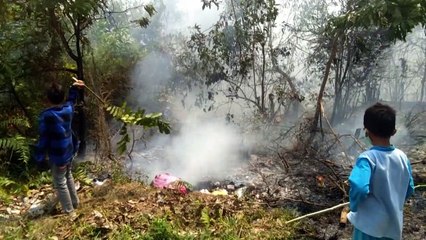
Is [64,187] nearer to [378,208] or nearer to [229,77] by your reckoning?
[378,208]

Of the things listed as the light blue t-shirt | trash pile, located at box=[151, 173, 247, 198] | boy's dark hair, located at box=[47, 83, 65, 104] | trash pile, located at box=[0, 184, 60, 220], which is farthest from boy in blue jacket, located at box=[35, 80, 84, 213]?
the light blue t-shirt

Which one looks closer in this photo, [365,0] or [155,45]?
[365,0]

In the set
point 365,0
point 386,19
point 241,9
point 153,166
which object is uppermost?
point 241,9

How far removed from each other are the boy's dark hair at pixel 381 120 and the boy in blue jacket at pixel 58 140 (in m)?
2.99

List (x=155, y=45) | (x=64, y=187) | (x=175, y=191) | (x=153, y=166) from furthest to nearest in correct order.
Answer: (x=155, y=45)
(x=153, y=166)
(x=175, y=191)
(x=64, y=187)

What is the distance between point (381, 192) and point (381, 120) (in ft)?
1.53

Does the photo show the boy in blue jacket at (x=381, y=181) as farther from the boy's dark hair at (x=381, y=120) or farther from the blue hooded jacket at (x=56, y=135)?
the blue hooded jacket at (x=56, y=135)

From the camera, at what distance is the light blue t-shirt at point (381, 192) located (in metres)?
2.38

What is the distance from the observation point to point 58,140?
395 centimetres

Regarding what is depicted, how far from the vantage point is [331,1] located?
911 cm

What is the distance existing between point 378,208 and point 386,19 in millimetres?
3376

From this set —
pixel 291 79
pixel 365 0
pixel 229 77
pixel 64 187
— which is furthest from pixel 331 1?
pixel 64 187

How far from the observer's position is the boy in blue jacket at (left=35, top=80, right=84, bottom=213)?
389 centimetres

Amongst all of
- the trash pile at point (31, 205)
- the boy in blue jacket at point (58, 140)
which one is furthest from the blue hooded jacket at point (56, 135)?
the trash pile at point (31, 205)
